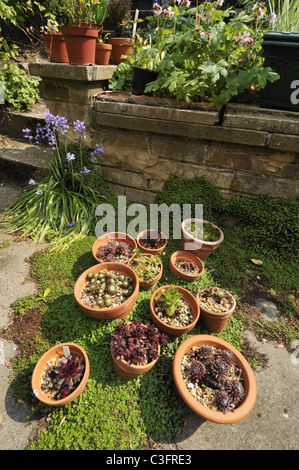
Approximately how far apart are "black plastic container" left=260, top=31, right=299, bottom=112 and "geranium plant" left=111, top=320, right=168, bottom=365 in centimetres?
262

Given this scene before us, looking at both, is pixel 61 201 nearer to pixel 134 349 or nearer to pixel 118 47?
pixel 134 349

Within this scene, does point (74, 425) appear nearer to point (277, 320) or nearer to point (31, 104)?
point (277, 320)

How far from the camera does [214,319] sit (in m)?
2.12

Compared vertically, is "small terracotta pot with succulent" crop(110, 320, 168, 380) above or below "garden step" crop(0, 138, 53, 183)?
below

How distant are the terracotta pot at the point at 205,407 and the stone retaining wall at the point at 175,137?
5.94 ft

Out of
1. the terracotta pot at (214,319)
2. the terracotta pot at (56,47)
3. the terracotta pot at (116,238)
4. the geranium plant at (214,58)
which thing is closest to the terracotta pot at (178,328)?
the terracotta pot at (214,319)

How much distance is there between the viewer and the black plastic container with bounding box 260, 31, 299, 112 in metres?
2.22

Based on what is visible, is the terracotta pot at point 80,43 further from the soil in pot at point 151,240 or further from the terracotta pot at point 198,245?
the terracotta pot at point 198,245

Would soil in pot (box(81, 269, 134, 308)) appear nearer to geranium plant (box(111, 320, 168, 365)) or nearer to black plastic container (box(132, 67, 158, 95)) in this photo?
geranium plant (box(111, 320, 168, 365))

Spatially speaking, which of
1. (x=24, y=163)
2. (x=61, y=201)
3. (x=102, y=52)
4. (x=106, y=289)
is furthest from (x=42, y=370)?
(x=102, y=52)

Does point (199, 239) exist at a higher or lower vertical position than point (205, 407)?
higher

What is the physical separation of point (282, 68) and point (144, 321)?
9.15ft

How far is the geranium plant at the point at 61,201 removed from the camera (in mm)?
3055

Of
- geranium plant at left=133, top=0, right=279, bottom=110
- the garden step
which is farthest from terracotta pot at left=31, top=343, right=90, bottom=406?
the garden step
